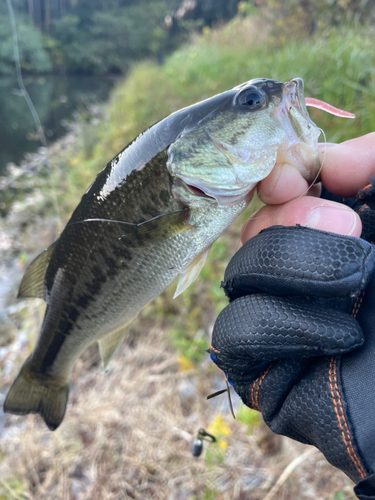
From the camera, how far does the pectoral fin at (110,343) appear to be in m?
1.77

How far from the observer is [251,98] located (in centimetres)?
132

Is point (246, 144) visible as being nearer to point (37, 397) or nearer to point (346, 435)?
point (346, 435)

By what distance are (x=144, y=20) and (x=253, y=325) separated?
50.7 metres

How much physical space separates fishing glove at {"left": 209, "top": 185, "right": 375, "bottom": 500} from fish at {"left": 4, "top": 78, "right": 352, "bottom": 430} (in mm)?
277

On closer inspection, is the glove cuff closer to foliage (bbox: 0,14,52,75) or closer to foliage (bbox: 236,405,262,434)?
foliage (bbox: 236,405,262,434)

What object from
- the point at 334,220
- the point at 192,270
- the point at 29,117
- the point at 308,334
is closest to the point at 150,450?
the point at 192,270

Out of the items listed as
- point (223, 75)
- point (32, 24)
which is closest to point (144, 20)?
point (32, 24)

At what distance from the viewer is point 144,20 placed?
4103cm

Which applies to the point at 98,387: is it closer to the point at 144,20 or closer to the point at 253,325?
the point at 253,325

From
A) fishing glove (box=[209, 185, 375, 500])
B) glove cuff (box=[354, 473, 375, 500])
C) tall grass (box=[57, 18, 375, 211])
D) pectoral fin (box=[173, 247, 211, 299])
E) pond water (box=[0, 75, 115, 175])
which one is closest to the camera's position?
glove cuff (box=[354, 473, 375, 500])

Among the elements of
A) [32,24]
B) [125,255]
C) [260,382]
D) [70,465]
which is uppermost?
[32,24]

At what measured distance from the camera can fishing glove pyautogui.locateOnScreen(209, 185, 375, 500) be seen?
3.28ft

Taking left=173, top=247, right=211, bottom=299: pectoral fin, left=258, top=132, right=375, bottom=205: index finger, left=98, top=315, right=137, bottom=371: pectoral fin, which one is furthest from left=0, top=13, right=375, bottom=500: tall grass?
left=258, top=132, right=375, bottom=205: index finger

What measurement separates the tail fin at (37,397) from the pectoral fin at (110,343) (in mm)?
326
